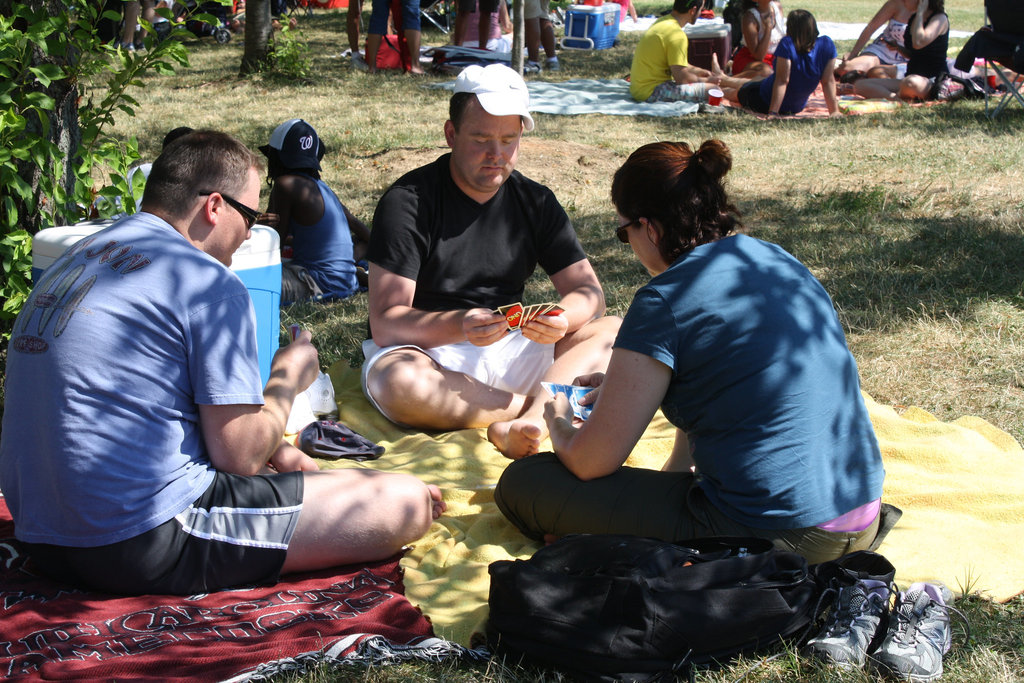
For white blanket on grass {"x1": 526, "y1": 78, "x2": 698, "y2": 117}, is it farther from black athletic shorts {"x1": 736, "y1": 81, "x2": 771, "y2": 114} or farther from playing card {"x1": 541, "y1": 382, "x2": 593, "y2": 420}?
playing card {"x1": 541, "y1": 382, "x2": 593, "y2": 420}

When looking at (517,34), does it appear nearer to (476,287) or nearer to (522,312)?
(476,287)

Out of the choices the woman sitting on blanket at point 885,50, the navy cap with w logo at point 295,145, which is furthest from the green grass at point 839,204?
the woman sitting on blanket at point 885,50

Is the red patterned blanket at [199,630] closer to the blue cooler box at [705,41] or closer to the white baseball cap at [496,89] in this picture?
the white baseball cap at [496,89]

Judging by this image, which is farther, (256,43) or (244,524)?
(256,43)

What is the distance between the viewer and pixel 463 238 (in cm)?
411

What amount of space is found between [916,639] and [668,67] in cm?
945

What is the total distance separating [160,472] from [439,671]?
2.94 feet

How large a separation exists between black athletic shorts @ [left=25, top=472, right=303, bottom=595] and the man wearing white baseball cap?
3.94 ft

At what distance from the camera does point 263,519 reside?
2.72 meters

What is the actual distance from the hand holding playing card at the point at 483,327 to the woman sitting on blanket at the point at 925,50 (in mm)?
8497

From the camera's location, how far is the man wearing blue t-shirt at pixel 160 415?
246cm

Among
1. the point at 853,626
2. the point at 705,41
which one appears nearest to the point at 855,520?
the point at 853,626

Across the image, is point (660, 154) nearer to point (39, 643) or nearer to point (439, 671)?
point (439, 671)

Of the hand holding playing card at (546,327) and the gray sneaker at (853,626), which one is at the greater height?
the hand holding playing card at (546,327)
